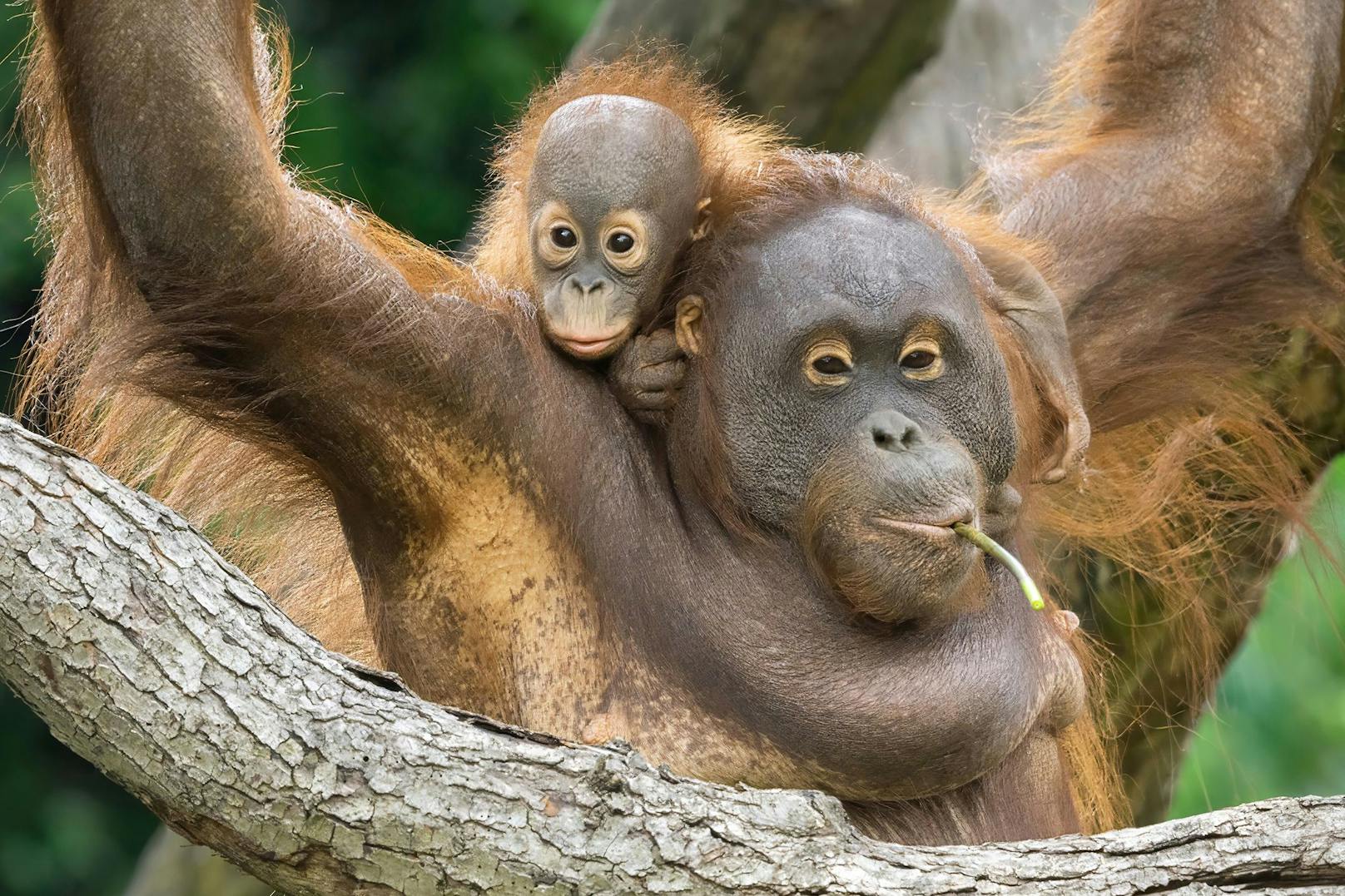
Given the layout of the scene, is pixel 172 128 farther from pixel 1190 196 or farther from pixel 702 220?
pixel 1190 196

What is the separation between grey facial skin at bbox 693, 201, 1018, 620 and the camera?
2.21 m

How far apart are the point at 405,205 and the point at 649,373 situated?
457cm

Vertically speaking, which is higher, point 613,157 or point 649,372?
point 613,157

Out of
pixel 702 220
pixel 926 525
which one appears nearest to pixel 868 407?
pixel 926 525

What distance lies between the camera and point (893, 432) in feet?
7.29

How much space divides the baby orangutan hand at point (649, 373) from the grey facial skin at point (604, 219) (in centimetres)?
3

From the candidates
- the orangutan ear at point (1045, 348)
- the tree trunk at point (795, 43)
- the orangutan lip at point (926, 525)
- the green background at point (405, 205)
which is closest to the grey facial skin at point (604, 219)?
the orangutan lip at point (926, 525)

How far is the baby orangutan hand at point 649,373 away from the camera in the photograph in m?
2.43

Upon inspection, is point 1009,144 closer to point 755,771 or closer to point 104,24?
point 755,771

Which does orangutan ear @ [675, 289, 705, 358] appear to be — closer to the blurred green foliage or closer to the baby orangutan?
the baby orangutan

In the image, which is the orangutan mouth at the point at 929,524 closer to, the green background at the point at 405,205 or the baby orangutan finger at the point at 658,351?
the baby orangutan finger at the point at 658,351

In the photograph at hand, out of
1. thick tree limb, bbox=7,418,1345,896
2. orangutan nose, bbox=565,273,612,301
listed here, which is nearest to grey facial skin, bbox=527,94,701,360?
orangutan nose, bbox=565,273,612,301

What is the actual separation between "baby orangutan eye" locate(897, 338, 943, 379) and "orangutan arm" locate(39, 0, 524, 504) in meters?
0.54

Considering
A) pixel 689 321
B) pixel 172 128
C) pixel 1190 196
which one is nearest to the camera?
pixel 172 128
